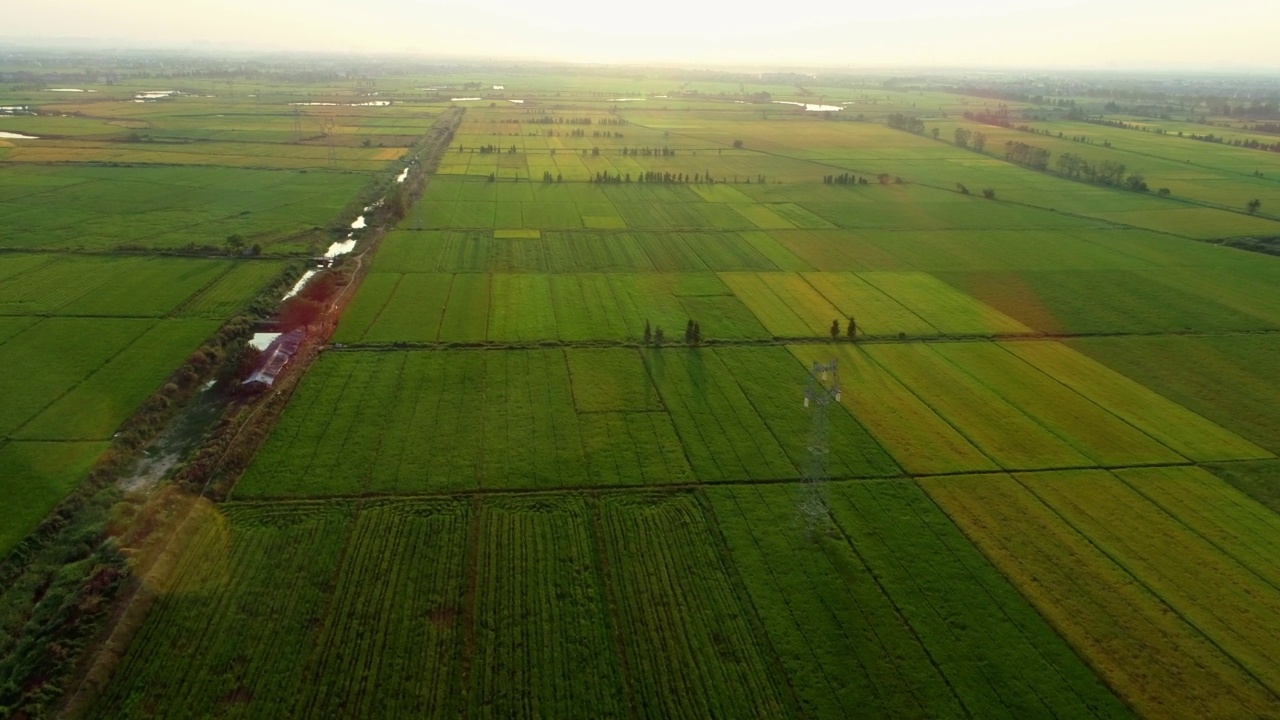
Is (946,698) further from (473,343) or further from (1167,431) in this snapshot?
(473,343)

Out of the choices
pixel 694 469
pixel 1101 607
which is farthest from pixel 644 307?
pixel 1101 607

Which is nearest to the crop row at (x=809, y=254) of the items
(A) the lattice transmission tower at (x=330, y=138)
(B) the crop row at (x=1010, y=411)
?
(B) the crop row at (x=1010, y=411)

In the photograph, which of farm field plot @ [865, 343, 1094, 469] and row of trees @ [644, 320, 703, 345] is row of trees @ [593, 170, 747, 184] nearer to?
row of trees @ [644, 320, 703, 345]

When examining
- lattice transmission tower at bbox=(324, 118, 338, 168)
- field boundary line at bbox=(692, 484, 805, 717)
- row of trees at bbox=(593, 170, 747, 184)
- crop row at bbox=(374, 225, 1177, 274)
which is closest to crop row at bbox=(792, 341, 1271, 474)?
field boundary line at bbox=(692, 484, 805, 717)

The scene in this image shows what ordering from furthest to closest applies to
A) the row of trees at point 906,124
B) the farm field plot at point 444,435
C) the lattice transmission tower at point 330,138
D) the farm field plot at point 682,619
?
1. the row of trees at point 906,124
2. the lattice transmission tower at point 330,138
3. the farm field plot at point 444,435
4. the farm field plot at point 682,619

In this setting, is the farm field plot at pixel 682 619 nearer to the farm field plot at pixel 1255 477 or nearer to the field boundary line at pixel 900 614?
the field boundary line at pixel 900 614

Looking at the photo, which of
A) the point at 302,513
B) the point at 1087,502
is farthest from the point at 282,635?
the point at 1087,502

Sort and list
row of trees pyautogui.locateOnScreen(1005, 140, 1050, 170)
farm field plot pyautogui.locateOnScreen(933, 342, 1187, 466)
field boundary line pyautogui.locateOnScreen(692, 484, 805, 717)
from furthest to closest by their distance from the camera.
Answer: row of trees pyautogui.locateOnScreen(1005, 140, 1050, 170) → farm field plot pyautogui.locateOnScreen(933, 342, 1187, 466) → field boundary line pyautogui.locateOnScreen(692, 484, 805, 717)
